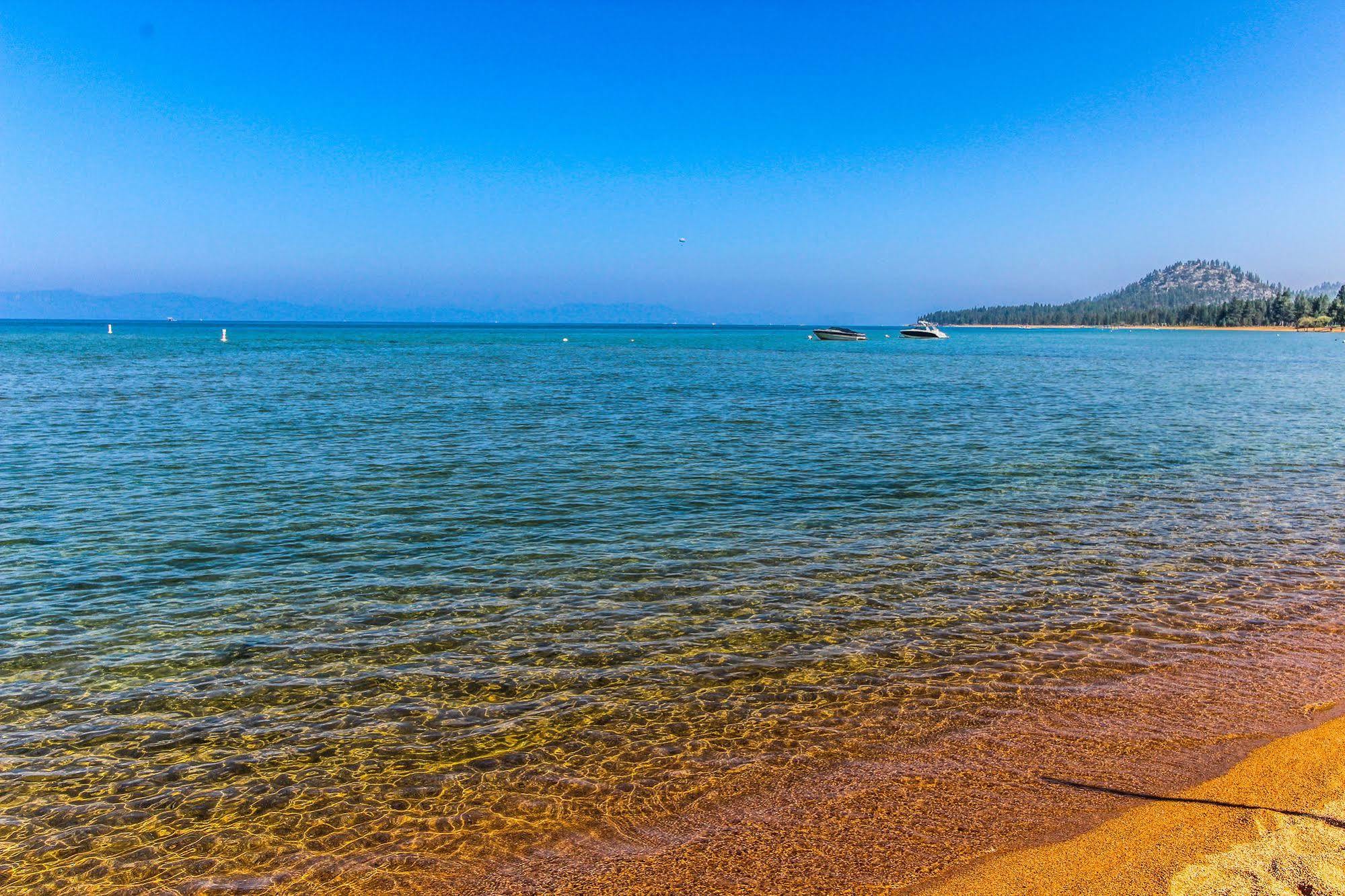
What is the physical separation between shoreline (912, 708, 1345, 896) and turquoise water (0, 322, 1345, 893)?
85.7 inches

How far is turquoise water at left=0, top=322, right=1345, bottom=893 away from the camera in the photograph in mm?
7051

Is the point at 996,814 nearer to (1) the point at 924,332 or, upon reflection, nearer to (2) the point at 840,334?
(2) the point at 840,334

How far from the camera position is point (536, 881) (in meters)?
6.00

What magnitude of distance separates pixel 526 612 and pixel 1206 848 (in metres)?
8.57

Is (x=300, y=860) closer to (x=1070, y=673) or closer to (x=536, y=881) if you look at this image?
(x=536, y=881)

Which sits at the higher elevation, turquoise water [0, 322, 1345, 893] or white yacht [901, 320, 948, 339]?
white yacht [901, 320, 948, 339]

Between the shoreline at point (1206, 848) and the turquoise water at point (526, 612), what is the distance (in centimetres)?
218

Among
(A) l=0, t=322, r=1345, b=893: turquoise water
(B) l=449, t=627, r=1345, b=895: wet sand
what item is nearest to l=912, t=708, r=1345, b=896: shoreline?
(B) l=449, t=627, r=1345, b=895: wet sand

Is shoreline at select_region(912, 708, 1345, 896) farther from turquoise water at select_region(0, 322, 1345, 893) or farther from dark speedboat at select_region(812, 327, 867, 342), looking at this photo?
dark speedboat at select_region(812, 327, 867, 342)

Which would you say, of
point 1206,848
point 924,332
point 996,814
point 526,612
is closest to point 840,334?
point 924,332

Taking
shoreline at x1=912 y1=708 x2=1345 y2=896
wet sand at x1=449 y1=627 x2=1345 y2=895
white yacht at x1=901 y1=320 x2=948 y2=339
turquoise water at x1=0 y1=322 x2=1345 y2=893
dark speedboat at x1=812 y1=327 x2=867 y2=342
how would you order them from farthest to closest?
1. white yacht at x1=901 y1=320 x2=948 y2=339
2. dark speedboat at x1=812 y1=327 x2=867 y2=342
3. turquoise water at x1=0 y1=322 x2=1345 y2=893
4. wet sand at x1=449 y1=627 x2=1345 y2=895
5. shoreline at x1=912 y1=708 x2=1345 y2=896

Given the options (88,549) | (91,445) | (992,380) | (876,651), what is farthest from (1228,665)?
(992,380)

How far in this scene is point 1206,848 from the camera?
19.8ft

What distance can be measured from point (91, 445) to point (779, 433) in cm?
2533
